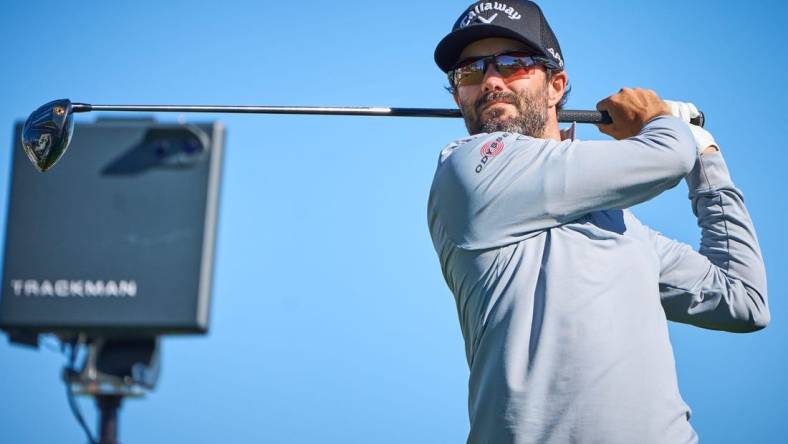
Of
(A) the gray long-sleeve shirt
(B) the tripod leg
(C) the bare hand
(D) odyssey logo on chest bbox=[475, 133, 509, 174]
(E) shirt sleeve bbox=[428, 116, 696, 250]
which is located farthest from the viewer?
(B) the tripod leg

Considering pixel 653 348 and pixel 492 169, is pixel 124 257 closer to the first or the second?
pixel 492 169

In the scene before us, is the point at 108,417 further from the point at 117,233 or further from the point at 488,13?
the point at 488,13

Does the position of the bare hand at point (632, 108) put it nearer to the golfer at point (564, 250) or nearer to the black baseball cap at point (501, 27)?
the golfer at point (564, 250)

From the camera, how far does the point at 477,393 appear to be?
2.38 metres

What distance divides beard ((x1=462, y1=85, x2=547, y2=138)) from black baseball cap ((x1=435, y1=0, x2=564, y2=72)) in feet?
0.48

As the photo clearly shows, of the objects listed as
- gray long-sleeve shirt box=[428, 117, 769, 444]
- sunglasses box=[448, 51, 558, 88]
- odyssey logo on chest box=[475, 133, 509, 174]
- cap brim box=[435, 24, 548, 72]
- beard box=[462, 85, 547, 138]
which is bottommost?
gray long-sleeve shirt box=[428, 117, 769, 444]

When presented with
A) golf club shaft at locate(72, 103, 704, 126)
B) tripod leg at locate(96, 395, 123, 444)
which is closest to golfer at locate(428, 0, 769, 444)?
golf club shaft at locate(72, 103, 704, 126)

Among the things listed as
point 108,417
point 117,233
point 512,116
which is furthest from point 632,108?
point 117,233

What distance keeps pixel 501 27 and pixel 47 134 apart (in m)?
1.48

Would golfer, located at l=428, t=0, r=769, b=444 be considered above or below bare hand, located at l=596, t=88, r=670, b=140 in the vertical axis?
below

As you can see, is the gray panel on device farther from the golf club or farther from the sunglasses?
the sunglasses

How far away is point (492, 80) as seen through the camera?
288 cm

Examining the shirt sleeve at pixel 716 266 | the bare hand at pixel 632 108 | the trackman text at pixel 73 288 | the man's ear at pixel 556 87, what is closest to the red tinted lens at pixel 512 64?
the man's ear at pixel 556 87

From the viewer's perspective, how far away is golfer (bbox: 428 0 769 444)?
7.32ft
